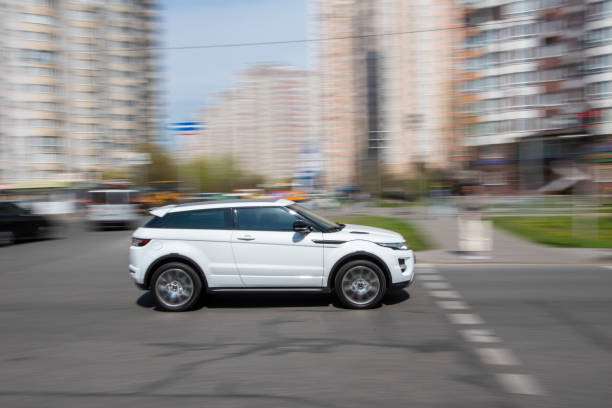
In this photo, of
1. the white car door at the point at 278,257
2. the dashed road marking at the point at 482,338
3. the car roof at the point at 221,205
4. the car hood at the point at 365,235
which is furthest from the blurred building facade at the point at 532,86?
the white car door at the point at 278,257

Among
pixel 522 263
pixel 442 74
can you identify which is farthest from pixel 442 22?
pixel 522 263

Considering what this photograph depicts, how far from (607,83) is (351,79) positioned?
57.8m

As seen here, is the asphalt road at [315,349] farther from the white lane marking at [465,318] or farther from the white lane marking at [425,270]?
the white lane marking at [425,270]

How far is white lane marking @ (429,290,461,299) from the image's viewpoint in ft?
28.6

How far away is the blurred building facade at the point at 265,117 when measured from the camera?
16112cm

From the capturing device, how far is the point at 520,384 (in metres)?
4.91

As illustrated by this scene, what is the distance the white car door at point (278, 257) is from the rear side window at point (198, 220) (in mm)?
281

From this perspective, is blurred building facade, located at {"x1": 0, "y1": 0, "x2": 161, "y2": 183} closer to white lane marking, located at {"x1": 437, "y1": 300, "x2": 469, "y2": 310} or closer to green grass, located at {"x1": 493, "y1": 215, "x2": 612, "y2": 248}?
green grass, located at {"x1": 493, "y1": 215, "x2": 612, "y2": 248}

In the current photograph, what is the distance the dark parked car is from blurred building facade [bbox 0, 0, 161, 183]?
148 feet

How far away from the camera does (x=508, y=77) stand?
2323 inches

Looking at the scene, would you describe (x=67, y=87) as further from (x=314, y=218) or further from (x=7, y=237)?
(x=314, y=218)

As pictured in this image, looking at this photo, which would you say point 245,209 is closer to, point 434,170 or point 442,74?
point 434,170

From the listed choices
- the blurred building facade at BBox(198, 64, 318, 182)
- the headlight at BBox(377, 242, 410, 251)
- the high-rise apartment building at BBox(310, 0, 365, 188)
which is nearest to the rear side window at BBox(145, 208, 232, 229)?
the headlight at BBox(377, 242, 410, 251)

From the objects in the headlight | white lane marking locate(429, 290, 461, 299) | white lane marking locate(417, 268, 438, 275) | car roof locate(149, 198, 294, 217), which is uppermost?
car roof locate(149, 198, 294, 217)
